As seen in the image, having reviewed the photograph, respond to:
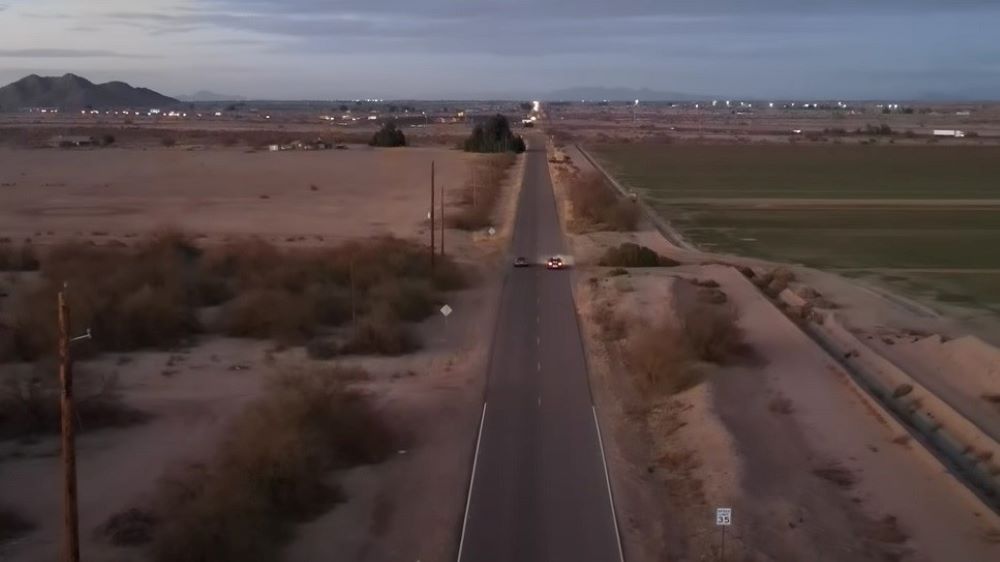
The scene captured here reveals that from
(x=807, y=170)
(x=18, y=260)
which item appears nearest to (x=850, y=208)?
(x=807, y=170)

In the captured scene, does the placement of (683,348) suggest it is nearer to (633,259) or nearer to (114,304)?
(114,304)

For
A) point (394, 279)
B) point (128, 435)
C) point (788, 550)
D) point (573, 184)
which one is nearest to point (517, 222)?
point (573, 184)

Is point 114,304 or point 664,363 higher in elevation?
point 114,304

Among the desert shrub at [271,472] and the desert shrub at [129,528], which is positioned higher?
the desert shrub at [271,472]

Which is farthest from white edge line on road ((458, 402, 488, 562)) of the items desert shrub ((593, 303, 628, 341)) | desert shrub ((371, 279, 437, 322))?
desert shrub ((371, 279, 437, 322))

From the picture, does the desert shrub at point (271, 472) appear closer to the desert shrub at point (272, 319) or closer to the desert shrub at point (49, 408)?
the desert shrub at point (49, 408)

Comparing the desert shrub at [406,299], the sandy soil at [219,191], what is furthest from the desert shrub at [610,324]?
the sandy soil at [219,191]
